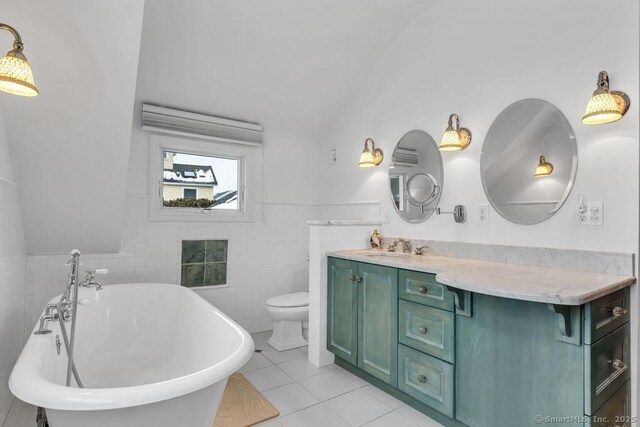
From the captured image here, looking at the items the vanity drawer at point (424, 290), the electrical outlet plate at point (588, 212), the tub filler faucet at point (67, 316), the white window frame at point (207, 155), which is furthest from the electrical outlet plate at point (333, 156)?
the tub filler faucet at point (67, 316)

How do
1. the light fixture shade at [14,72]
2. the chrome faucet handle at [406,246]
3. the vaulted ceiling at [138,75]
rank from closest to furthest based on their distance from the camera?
the light fixture shade at [14,72]
the vaulted ceiling at [138,75]
the chrome faucet handle at [406,246]

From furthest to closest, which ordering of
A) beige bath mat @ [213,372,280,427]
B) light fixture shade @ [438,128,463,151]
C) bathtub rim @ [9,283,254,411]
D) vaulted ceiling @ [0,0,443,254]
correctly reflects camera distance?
light fixture shade @ [438,128,463,151] → beige bath mat @ [213,372,280,427] → vaulted ceiling @ [0,0,443,254] → bathtub rim @ [9,283,254,411]

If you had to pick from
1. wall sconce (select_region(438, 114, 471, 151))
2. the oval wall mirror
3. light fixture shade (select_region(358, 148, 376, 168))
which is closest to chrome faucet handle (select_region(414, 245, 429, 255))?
the oval wall mirror

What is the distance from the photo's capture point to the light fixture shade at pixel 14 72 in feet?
4.51

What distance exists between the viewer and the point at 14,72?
1.39m

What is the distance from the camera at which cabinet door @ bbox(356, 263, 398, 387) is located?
2.31 metres

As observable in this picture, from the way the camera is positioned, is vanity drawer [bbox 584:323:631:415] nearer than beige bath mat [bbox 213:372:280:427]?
Yes

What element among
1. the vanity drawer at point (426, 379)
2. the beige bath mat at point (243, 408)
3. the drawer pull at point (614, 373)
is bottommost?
the beige bath mat at point (243, 408)

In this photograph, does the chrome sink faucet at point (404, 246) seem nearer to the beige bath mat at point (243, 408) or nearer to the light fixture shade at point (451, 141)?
the light fixture shade at point (451, 141)

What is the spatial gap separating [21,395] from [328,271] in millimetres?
2032

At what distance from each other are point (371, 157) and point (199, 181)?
5.52ft

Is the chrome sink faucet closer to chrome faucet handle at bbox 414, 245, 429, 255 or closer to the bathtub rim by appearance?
chrome faucet handle at bbox 414, 245, 429, 255

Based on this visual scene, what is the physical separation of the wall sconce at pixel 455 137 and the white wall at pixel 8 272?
Result: 2662 millimetres

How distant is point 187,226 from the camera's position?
3.33m
